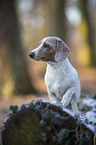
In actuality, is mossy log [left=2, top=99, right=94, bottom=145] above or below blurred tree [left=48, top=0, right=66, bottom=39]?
below

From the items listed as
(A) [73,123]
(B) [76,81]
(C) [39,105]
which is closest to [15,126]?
(C) [39,105]

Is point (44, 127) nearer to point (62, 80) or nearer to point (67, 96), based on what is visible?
point (67, 96)

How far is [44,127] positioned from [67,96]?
1.43ft

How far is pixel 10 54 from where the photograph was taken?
6.56 meters

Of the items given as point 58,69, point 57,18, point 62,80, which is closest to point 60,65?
point 58,69

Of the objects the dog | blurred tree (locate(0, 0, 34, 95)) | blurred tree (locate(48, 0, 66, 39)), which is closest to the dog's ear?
the dog

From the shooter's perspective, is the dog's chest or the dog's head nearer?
the dog's head

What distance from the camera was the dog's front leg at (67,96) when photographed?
2199 mm

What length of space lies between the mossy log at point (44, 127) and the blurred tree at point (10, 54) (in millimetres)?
4521

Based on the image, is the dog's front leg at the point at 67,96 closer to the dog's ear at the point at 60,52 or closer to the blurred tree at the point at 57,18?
the dog's ear at the point at 60,52

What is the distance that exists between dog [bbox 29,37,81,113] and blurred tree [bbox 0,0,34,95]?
439 cm

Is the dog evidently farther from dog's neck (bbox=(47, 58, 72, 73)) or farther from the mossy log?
the mossy log

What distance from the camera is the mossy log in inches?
77.5

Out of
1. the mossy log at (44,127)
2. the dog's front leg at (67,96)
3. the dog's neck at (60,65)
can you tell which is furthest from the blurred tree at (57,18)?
the mossy log at (44,127)
